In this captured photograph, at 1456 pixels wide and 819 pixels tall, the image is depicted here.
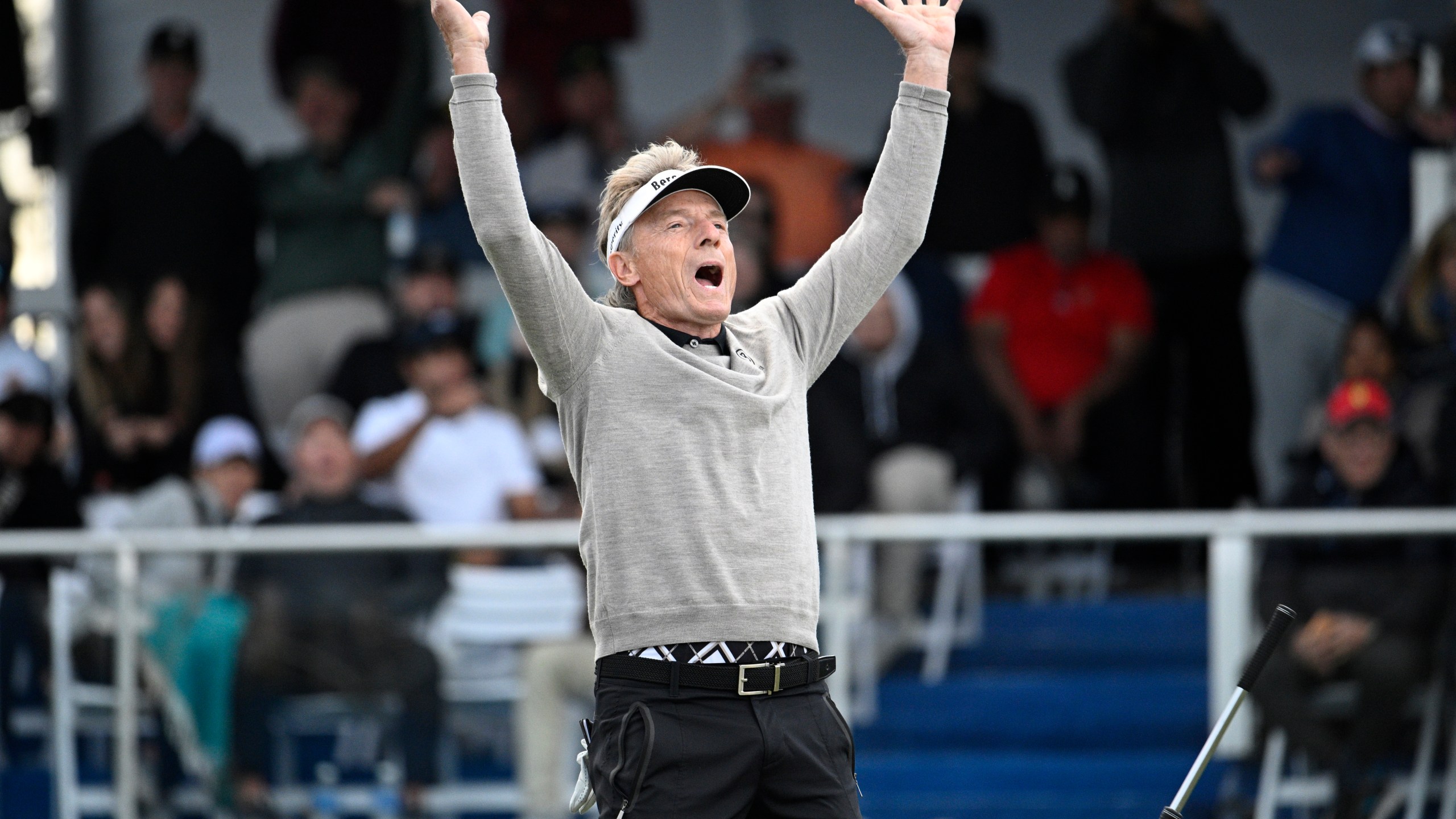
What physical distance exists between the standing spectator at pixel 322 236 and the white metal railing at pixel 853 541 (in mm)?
2281

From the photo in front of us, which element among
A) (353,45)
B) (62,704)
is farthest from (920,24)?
(353,45)

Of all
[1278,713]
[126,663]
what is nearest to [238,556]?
[126,663]

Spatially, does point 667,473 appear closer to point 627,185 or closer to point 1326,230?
point 627,185

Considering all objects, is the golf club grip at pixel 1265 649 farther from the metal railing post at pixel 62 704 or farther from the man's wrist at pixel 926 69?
the metal railing post at pixel 62 704

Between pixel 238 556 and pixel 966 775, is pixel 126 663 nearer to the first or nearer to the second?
pixel 238 556

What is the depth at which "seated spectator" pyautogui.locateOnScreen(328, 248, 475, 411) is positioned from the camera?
8.41 meters

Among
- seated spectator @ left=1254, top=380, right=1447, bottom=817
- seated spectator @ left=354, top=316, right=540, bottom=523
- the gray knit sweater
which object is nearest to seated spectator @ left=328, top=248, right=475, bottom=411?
seated spectator @ left=354, top=316, right=540, bottom=523

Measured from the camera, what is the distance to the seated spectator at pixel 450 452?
7.51 meters

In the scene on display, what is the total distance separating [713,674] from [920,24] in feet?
4.10

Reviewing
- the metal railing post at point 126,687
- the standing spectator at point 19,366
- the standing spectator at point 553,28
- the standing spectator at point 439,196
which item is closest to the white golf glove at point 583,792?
the metal railing post at point 126,687

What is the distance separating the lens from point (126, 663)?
6.66 metres

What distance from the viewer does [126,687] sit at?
6.65m

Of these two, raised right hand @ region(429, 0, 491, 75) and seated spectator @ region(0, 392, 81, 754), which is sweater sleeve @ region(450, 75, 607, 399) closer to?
raised right hand @ region(429, 0, 491, 75)

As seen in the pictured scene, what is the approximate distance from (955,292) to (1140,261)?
799mm
